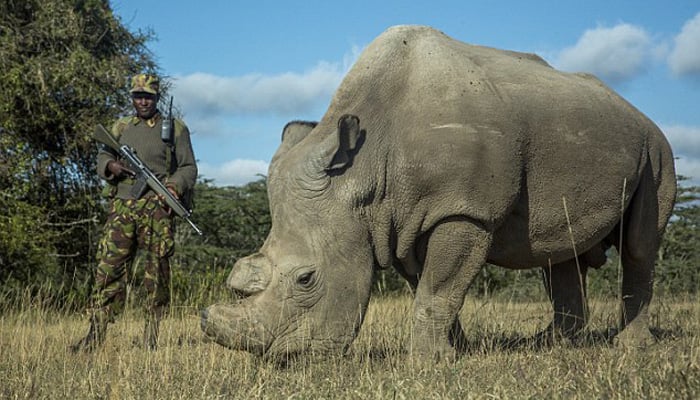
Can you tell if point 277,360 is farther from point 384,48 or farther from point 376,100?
point 384,48

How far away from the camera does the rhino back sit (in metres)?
5.57

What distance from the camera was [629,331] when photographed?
7.14m

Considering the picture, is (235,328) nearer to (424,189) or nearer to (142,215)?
(424,189)

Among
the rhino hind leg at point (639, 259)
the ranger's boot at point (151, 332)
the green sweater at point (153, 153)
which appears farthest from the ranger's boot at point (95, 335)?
the rhino hind leg at point (639, 259)

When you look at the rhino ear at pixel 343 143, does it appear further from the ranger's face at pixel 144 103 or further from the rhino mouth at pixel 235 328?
the ranger's face at pixel 144 103

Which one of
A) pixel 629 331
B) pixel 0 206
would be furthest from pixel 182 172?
pixel 0 206

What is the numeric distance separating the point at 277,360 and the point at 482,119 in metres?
1.94

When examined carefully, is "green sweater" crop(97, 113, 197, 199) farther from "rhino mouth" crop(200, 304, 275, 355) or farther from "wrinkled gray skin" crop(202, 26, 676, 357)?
"rhino mouth" crop(200, 304, 275, 355)

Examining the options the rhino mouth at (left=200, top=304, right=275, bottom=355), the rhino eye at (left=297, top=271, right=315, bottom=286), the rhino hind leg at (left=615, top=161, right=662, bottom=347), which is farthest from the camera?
the rhino hind leg at (left=615, top=161, right=662, bottom=347)

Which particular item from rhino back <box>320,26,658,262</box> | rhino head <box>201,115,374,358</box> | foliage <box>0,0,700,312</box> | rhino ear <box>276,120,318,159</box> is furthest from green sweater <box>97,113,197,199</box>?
foliage <box>0,0,700,312</box>

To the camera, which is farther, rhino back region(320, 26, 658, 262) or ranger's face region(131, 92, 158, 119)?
ranger's face region(131, 92, 158, 119)

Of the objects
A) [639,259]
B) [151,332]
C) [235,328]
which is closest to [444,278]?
[235,328]

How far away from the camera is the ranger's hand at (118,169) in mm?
7477

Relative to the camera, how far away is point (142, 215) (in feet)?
24.6
